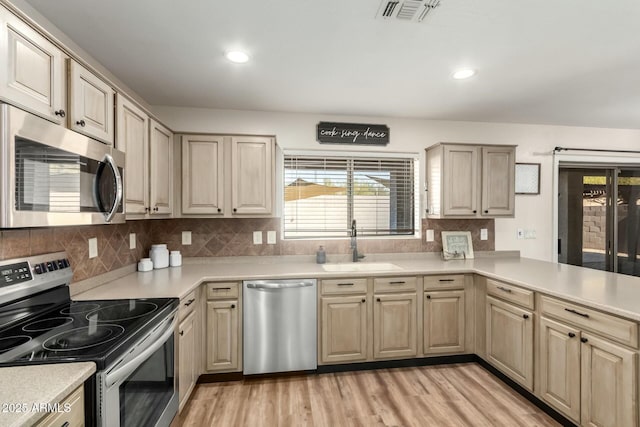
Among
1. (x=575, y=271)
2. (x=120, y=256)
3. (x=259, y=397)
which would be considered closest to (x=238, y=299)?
(x=259, y=397)

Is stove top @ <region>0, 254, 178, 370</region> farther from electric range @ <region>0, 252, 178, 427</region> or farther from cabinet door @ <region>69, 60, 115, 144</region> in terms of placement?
cabinet door @ <region>69, 60, 115, 144</region>

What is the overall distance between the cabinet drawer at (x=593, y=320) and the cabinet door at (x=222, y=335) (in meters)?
2.29

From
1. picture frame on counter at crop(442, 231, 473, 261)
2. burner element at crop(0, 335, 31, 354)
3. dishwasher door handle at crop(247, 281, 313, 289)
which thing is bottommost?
dishwasher door handle at crop(247, 281, 313, 289)

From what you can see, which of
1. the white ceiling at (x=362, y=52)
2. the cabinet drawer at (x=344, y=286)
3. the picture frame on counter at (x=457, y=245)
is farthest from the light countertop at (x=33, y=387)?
the picture frame on counter at (x=457, y=245)

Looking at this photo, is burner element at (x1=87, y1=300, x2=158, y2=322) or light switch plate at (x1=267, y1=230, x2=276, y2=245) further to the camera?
light switch plate at (x1=267, y1=230, x2=276, y2=245)

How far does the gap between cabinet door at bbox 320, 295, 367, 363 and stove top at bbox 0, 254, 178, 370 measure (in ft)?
4.23

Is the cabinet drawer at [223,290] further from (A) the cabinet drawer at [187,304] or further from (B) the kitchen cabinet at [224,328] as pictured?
(A) the cabinet drawer at [187,304]

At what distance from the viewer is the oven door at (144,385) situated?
114 centimetres

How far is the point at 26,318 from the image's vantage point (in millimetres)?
1449

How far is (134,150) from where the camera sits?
6.80ft

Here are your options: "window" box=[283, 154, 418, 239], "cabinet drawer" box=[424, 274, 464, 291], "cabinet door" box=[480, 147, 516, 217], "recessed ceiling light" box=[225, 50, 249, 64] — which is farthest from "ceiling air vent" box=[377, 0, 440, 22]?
"cabinet drawer" box=[424, 274, 464, 291]

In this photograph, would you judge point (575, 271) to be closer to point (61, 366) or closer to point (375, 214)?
point (375, 214)

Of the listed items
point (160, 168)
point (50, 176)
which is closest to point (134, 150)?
point (160, 168)

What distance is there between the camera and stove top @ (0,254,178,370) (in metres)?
1.13
